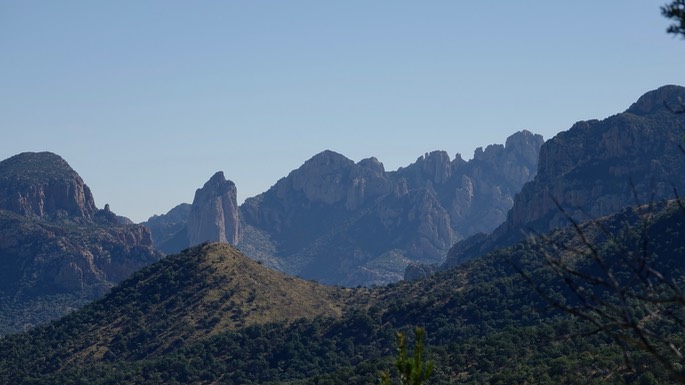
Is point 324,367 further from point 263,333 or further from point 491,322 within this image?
point 491,322

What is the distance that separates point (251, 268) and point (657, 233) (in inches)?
2455

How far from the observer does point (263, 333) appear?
112 m

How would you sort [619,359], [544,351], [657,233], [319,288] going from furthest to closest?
[319,288] → [657,233] → [544,351] → [619,359]

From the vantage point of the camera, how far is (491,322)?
10544 centimetres

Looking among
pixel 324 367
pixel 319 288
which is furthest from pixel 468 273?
pixel 324 367

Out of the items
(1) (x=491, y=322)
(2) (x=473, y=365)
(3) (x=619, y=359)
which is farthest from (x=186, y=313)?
(3) (x=619, y=359)

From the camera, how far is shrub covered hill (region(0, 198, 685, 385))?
266 ft

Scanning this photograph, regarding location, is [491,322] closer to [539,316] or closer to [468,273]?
[539,316]

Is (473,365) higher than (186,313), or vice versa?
(186,313)

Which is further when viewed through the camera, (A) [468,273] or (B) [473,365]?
(A) [468,273]

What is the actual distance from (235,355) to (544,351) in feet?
142

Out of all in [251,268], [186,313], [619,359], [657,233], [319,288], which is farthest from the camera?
[319,288]

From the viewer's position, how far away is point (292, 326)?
4520 inches

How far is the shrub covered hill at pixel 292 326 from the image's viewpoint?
8100 centimetres
